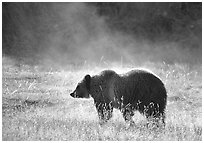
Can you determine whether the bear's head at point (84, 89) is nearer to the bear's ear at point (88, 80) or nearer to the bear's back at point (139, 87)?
the bear's ear at point (88, 80)

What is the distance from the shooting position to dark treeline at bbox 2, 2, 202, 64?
26.8 metres

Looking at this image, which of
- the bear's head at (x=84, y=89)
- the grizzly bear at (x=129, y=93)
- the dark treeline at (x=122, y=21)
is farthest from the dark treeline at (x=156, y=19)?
the grizzly bear at (x=129, y=93)

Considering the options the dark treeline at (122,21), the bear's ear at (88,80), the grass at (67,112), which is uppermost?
the dark treeline at (122,21)

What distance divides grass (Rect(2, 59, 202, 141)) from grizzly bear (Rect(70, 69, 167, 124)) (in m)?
0.32

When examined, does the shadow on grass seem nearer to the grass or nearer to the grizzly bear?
the grass

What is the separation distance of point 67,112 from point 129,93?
2266mm

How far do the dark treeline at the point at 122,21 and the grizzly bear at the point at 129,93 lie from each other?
51.6ft

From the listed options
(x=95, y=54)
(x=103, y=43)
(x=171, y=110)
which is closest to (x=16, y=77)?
(x=171, y=110)

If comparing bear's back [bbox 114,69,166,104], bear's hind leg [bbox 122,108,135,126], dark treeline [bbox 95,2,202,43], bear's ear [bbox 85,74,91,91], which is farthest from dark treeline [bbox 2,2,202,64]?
bear's hind leg [bbox 122,108,135,126]

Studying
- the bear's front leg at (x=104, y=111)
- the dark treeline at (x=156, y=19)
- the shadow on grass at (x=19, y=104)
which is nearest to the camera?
the bear's front leg at (x=104, y=111)

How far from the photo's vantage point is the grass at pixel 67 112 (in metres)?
8.79

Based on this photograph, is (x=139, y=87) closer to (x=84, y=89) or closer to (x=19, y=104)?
(x=84, y=89)

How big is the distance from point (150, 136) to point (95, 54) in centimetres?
1681

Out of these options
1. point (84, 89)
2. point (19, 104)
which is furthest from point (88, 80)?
point (19, 104)
